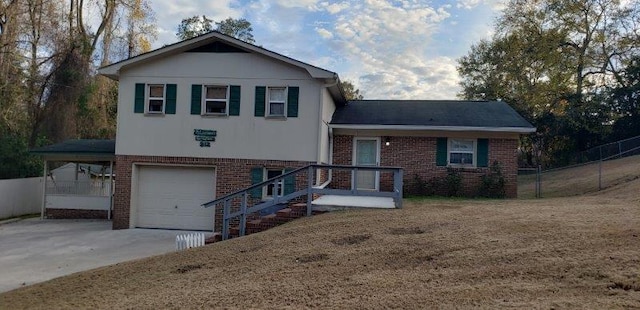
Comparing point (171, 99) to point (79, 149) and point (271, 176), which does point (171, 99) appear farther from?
point (79, 149)

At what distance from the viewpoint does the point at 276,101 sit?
14453 millimetres

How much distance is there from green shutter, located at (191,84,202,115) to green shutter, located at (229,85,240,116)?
1.04 m

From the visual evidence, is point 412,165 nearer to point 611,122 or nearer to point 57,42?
point 611,122

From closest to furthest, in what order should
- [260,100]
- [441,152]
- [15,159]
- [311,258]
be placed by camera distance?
[311,258] < [260,100] < [441,152] < [15,159]

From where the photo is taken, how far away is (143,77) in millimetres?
14750

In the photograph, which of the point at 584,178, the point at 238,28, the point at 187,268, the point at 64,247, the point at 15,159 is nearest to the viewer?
the point at 187,268

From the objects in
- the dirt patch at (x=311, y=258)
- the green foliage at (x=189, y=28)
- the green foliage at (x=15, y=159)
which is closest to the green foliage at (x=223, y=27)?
the green foliage at (x=189, y=28)

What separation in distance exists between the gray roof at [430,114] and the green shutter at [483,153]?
69 cm

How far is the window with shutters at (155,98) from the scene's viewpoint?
14.8 meters

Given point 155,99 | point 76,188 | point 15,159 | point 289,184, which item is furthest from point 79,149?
point 289,184

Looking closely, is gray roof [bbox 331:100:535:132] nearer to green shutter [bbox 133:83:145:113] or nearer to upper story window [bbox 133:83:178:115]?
upper story window [bbox 133:83:178:115]

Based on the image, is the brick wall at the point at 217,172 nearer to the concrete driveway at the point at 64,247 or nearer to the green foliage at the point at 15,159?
the concrete driveway at the point at 64,247

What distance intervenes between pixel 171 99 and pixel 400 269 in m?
11.4

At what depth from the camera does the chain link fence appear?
Result: 17131 mm
